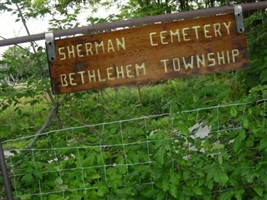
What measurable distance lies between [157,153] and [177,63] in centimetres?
54

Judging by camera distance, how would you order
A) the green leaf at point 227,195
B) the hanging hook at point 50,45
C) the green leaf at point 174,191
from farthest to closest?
the green leaf at point 227,195 < the green leaf at point 174,191 < the hanging hook at point 50,45

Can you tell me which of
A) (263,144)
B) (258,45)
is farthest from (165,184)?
(258,45)

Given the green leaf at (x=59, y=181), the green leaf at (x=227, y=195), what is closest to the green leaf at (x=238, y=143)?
the green leaf at (x=227, y=195)

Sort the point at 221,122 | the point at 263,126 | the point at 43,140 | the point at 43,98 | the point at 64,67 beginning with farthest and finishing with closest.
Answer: the point at 43,98 < the point at 43,140 < the point at 221,122 < the point at 263,126 < the point at 64,67

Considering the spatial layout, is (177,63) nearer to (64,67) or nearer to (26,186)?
(64,67)

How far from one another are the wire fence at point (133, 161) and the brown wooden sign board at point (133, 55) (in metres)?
0.34

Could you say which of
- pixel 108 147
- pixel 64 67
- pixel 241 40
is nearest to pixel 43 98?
pixel 108 147

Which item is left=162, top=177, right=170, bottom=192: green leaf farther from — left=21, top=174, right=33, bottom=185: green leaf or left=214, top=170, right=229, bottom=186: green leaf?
left=21, top=174, right=33, bottom=185: green leaf

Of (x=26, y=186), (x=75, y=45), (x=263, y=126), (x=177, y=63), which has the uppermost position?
(x=75, y=45)

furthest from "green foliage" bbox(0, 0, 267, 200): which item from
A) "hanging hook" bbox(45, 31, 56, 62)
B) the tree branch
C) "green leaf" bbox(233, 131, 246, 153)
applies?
"hanging hook" bbox(45, 31, 56, 62)

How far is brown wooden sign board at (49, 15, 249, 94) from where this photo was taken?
7.74 ft

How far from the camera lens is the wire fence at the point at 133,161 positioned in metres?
2.54

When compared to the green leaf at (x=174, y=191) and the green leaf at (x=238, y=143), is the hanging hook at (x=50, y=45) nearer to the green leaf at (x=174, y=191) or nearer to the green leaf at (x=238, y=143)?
the green leaf at (x=174, y=191)

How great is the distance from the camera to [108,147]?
9.29 ft
